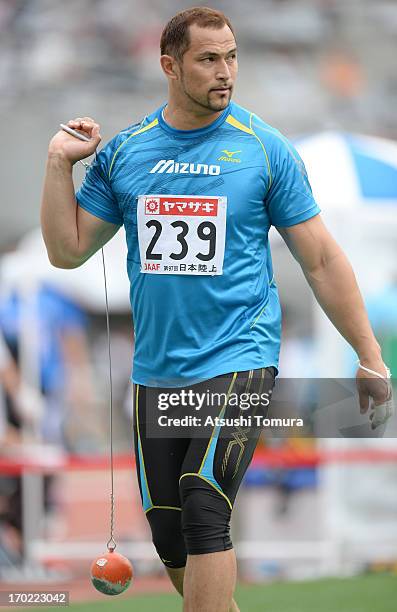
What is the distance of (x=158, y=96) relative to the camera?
1636 cm

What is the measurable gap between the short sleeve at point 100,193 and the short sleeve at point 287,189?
532 mm

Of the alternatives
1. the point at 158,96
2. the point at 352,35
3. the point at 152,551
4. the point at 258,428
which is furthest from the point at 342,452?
the point at 352,35

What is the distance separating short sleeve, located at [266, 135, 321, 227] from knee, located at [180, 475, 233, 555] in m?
0.84

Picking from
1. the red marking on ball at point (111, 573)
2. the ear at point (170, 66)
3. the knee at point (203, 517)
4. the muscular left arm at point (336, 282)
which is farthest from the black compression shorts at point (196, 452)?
the ear at point (170, 66)

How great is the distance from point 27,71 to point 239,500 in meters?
9.82

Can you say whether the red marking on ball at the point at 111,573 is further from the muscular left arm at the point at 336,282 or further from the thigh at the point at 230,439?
the muscular left arm at the point at 336,282

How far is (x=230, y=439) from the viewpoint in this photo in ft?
11.4

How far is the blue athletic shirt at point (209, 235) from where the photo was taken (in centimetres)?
350

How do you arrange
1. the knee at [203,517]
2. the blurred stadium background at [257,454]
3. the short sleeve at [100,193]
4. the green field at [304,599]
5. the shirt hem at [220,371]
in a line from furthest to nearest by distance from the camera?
the blurred stadium background at [257,454] → the green field at [304,599] → the short sleeve at [100,193] → the shirt hem at [220,371] → the knee at [203,517]

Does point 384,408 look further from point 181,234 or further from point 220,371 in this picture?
point 181,234

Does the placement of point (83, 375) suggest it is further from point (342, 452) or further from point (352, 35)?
point (352, 35)

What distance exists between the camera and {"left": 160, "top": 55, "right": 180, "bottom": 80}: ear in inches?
142

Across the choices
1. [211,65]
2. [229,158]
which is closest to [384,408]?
[229,158]

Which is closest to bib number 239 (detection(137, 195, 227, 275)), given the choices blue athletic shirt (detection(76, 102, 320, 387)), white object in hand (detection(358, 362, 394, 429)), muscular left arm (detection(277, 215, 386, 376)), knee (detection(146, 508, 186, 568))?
blue athletic shirt (detection(76, 102, 320, 387))
